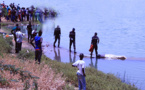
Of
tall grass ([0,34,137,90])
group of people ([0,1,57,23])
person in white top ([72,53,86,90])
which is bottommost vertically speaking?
tall grass ([0,34,137,90])

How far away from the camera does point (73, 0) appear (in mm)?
95750

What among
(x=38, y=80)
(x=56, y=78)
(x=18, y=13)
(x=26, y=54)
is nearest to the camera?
(x=38, y=80)

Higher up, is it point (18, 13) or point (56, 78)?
point (18, 13)

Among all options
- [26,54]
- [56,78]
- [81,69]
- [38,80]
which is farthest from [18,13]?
[38,80]

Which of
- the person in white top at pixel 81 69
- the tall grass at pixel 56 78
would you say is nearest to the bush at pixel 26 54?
the tall grass at pixel 56 78

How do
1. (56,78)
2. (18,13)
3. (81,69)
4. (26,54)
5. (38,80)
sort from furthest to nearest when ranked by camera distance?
(18,13)
(26,54)
(56,78)
(81,69)
(38,80)

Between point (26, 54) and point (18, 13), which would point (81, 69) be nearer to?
point (26, 54)

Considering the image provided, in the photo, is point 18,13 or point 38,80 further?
point 18,13

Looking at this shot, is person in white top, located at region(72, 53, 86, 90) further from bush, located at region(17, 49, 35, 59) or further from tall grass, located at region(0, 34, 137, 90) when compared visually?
bush, located at region(17, 49, 35, 59)

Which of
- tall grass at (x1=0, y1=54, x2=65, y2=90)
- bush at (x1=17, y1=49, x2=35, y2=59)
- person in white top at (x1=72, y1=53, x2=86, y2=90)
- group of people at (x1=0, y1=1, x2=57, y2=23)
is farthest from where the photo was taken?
group of people at (x1=0, y1=1, x2=57, y2=23)

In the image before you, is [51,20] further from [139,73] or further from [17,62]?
[17,62]

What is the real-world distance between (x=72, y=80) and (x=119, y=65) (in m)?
7.70

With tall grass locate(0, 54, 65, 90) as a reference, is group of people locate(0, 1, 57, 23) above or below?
above

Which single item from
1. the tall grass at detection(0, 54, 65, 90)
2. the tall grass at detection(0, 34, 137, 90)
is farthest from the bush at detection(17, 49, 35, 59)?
the tall grass at detection(0, 54, 65, 90)
